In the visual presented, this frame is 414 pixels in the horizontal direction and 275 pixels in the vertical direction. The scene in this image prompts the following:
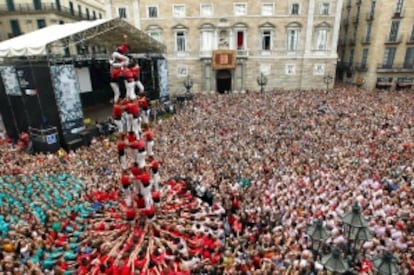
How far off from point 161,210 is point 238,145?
268 inches

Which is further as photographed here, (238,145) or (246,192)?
(238,145)

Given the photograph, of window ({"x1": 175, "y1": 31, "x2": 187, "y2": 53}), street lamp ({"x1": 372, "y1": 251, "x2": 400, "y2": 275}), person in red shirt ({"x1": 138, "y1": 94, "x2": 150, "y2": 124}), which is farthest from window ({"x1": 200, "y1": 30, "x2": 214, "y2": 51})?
street lamp ({"x1": 372, "y1": 251, "x2": 400, "y2": 275})

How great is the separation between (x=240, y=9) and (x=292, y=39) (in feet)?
23.2

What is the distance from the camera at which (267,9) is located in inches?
1288

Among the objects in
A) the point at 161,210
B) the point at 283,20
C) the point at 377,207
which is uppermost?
the point at 283,20

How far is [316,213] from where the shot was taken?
970cm

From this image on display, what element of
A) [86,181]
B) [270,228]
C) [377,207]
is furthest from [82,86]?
[377,207]

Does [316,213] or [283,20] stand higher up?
[283,20]

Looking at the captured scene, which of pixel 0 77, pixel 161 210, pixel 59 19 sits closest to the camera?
pixel 161 210

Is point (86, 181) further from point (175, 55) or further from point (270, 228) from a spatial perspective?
point (175, 55)

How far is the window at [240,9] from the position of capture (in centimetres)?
3291

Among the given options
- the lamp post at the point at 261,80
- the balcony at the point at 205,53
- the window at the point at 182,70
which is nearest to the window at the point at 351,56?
the lamp post at the point at 261,80

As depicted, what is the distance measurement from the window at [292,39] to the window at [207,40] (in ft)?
29.7

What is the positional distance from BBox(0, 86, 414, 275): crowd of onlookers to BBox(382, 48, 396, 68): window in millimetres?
17821
